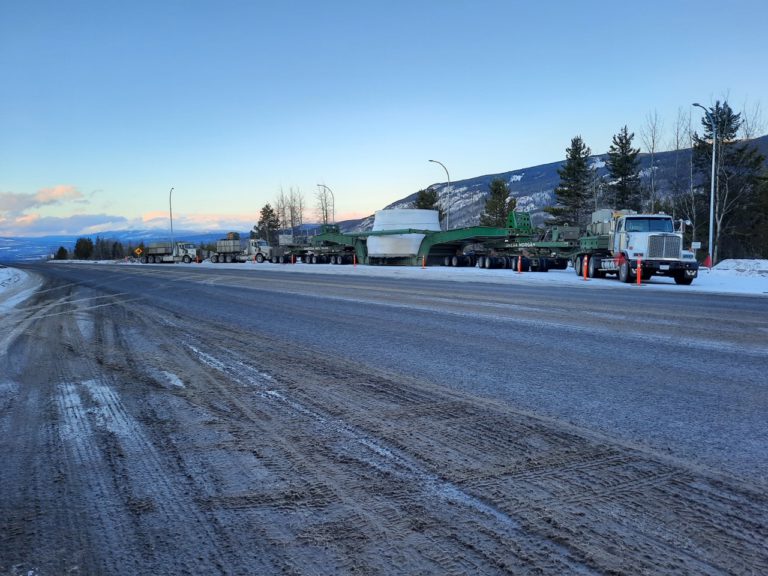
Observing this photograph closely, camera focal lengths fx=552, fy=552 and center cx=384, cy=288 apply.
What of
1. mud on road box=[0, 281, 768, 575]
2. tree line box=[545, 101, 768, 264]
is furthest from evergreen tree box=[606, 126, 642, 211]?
mud on road box=[0, 281, 768, 575]

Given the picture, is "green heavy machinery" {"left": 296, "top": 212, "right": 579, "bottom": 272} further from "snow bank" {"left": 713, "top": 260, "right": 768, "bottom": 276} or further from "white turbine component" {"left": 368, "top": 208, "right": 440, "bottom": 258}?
"snow bank" {"left": 713, "top": 260, "right": 768, "bottom": 276}

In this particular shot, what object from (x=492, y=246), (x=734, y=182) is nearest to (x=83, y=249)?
(x=492, y=246)

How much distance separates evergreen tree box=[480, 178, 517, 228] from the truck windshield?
1892 inches

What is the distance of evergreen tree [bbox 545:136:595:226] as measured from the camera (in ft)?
218

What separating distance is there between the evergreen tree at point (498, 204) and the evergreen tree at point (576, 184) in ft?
21.5

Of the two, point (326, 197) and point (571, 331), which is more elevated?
point (326, 197)

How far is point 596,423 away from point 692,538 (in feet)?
5.59

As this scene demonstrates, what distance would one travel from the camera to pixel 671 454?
354cm

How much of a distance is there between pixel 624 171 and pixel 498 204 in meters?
15.6

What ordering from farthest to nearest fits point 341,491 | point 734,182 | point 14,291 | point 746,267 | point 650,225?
point 734,182
point 746,267
point 14,291
point 650,225
point 341,491

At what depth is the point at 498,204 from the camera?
7225cm

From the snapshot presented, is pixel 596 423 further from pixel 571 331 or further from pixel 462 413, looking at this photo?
pixel 571 331

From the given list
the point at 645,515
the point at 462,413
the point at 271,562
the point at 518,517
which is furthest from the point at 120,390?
the point at 645,515

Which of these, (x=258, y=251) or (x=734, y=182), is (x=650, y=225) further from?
(x=258, y=251)
